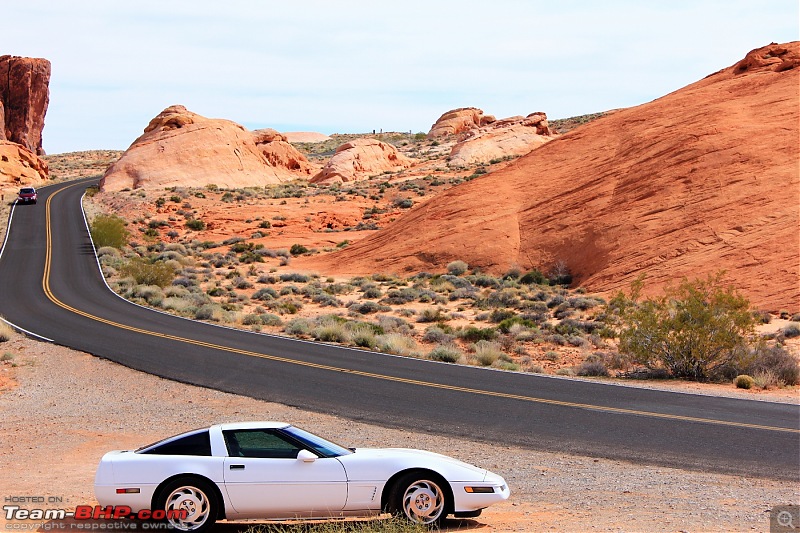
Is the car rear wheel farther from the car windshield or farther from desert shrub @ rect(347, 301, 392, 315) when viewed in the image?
desert shrub @ rect(347, 301, 392, 315)

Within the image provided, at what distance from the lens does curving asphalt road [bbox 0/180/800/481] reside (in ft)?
43.0

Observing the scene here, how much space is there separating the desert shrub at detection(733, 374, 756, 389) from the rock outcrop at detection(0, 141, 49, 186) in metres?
84.1

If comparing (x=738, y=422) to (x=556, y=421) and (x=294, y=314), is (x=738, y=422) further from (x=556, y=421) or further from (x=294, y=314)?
(x=294, y=314)

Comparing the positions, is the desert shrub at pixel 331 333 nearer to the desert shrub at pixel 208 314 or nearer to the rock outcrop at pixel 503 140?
the desert shrub at pixel 208 314

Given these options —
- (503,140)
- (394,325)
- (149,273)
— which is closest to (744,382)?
(394,325)

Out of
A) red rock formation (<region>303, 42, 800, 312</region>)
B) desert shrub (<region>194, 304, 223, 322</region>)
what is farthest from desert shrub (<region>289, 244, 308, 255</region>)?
desert shrub (<region>194, 304, 223, 322</region>)

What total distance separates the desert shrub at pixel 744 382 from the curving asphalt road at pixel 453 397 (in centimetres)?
247

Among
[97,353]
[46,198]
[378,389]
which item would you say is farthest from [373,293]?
[46,198]

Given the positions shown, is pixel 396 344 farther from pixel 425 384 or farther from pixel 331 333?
pixel 425 384

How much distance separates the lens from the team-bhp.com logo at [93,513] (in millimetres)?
8242

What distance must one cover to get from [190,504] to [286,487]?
1.01m

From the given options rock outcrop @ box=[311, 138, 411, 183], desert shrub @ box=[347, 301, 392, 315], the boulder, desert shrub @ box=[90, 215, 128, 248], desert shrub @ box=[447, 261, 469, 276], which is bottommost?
desert shrub @ box=[347, 301, 392, 315]

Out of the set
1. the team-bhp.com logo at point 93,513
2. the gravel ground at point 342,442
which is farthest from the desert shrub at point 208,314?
the team-bhp.com logo at point 93,513

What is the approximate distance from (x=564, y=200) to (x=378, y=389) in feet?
89.1
